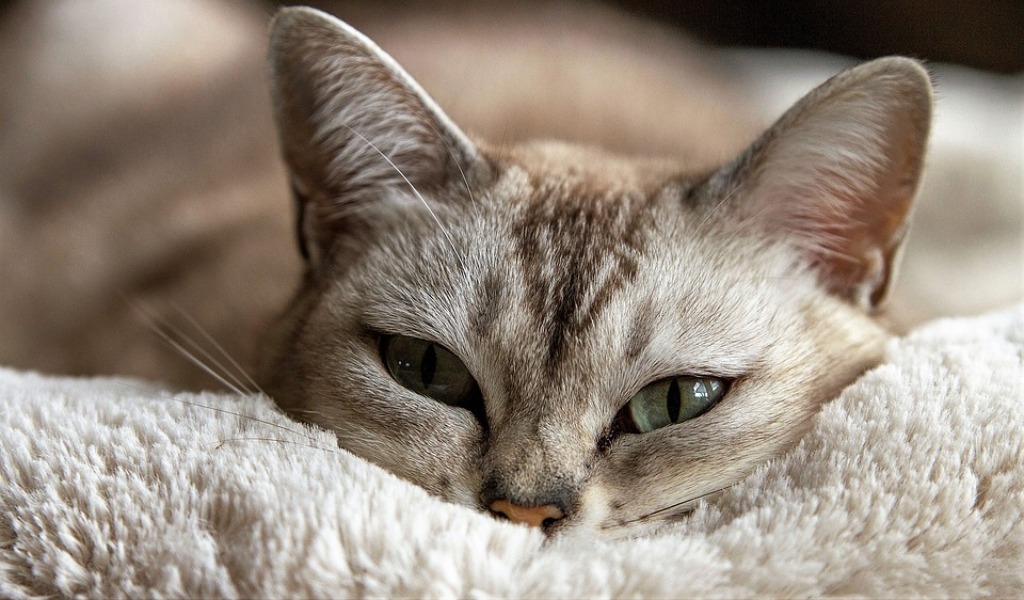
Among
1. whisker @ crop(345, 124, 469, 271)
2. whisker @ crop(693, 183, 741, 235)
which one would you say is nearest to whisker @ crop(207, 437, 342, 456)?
→ whisker @ crop(345, 124, 469, 271)

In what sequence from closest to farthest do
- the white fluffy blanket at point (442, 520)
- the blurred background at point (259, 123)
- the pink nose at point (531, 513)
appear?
the white fluffy blanket at point (442, 520) < the pink nose at point (531, 513) < the blurred background at point (259, 123)

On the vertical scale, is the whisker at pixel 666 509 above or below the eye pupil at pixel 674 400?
below

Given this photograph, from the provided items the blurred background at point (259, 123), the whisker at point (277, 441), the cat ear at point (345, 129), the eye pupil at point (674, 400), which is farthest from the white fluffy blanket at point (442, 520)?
the blurred background at point (259, 123)

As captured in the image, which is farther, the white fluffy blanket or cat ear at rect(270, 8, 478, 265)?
cat ear at rect(270, 8, 478, 265)

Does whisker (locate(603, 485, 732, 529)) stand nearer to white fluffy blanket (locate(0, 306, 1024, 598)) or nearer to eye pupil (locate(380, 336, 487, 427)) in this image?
white fluffy blanket (locate(0, 306, 1024, 598))

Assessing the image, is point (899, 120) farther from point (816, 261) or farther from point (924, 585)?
point (924, 585)

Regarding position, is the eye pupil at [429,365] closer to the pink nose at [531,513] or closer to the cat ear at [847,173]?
the pink nose at [531,513]

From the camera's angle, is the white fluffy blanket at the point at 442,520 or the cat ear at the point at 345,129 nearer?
the white fluffy blanket at the point at 442,520
